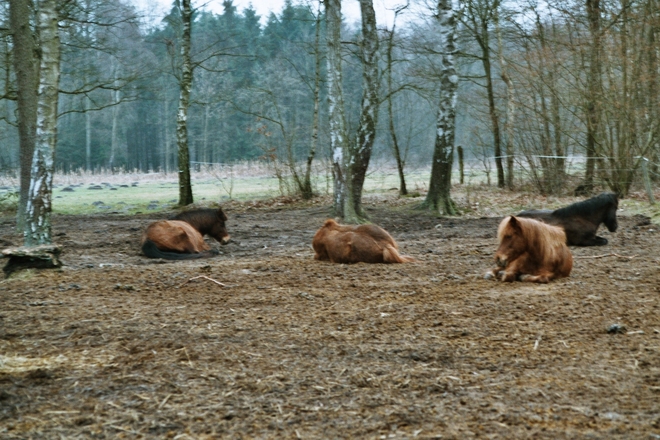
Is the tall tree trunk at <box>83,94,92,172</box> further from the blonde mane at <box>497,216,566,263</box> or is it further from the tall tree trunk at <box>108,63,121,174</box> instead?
the blonde mane at <box>497,216,566,263</box>

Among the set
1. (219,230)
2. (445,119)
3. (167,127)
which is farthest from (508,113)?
(167,127)

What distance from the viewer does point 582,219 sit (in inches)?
435

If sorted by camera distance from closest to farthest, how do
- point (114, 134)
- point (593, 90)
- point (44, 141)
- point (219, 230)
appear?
point (44, 141) → point (219, 230) → point (593, 90) → point (114, 134)

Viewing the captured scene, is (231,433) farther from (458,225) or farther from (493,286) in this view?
(458,225)

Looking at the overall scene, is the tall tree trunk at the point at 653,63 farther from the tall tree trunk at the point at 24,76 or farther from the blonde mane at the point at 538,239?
the tall tree trunk at the point at 24,76

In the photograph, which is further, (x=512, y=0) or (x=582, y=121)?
(x=512, y=0)

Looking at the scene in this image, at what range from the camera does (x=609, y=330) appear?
5.30m

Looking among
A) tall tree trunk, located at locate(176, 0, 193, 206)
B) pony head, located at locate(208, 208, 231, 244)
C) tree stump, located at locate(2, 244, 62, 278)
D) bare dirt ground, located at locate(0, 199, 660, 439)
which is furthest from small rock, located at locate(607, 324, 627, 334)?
tall tree trunk, located at locate(176, 0, 193, 206)

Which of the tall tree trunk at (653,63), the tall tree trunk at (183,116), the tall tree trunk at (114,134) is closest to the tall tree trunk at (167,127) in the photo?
the tall tree trunk at (114,134)

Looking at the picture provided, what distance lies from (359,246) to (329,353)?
189 inches

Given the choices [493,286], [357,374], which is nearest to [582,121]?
[493,286]

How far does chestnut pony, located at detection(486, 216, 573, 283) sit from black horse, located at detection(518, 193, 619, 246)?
314 centimetres

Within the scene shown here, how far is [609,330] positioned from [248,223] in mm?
12124

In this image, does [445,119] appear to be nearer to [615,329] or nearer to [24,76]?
[24,76]
